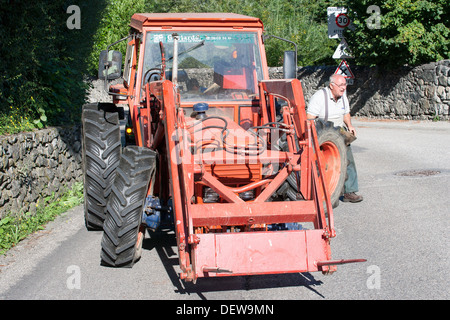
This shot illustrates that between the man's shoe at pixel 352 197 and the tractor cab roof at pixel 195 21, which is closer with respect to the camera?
the tractor cab roof at pixel 195 21

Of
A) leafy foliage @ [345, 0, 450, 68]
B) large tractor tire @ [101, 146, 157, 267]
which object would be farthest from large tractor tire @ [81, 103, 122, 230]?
leafy foliage @ [345, 0, 450, 68]

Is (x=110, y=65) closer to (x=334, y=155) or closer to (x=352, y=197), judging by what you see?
(x=334, y=155)

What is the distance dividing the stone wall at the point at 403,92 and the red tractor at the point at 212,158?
12595mm

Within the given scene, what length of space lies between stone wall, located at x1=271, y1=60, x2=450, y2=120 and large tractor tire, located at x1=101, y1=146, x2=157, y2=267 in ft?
47.3

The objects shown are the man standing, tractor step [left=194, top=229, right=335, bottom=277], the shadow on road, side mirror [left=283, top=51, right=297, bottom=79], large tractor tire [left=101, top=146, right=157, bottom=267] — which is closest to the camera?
tractor step [left=194, top=229, right=335, bottom=277]

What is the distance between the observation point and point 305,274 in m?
5.76

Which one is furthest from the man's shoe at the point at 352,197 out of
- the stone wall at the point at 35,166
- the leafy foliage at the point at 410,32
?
the leafy foliage at the point at 410,32

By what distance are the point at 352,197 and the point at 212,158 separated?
3920 millimetres

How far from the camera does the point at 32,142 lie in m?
8.31

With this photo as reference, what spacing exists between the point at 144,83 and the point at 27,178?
219 cm

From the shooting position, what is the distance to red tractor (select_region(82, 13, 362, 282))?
5.00m

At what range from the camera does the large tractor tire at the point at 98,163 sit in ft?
23.2

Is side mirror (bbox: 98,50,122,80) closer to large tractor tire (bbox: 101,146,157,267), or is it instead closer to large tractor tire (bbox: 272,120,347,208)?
large tractor tire (bbox: 101,146,157,267)

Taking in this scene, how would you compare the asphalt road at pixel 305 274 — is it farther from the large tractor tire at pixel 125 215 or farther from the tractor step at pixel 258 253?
the tractor step at pixel 258 253
